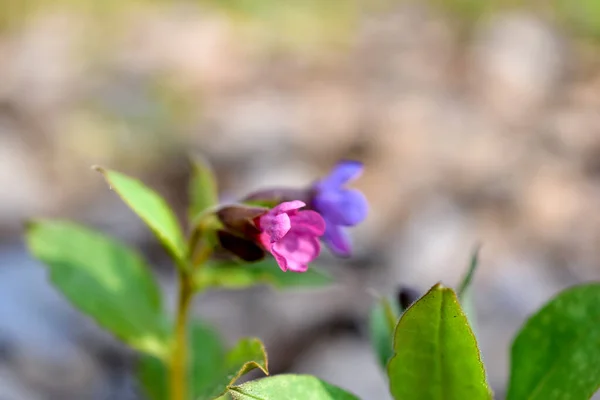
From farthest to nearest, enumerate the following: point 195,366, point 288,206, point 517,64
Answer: point 517,64 < point 195,366 < point 288,206

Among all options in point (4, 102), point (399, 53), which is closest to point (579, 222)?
point (399, 53)

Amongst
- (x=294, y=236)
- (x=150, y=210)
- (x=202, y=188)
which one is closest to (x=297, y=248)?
(x=294, y=236)

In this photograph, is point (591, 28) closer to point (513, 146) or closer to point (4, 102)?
point (513, 146)

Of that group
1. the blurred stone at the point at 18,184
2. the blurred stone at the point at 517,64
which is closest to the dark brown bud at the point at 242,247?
the blurred stone at the point at 18,184

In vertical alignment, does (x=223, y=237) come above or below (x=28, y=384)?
above

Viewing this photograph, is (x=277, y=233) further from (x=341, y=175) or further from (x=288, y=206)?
(x=341, y=175)
